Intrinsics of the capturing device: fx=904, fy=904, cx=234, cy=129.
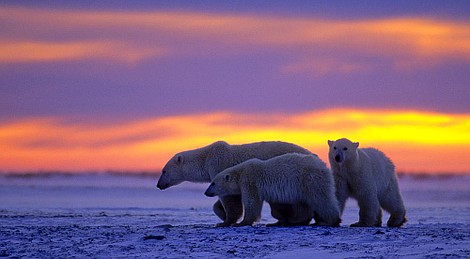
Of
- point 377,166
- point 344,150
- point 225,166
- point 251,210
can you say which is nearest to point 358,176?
point 344,150

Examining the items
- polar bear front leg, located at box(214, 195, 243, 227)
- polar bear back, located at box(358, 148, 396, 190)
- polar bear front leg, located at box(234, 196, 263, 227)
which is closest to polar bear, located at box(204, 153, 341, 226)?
polar bear front leg, located at box(234, 196, 263, 227)

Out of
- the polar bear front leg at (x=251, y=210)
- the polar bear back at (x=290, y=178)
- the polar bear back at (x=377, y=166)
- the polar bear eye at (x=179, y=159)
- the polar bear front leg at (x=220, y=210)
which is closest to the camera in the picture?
the polar bear back at (x=290, y=178)

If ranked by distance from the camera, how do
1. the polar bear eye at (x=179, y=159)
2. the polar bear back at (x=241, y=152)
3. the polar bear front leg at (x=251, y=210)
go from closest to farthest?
the polar bear front leg at (x=251, y=210) → the polar bear back at (x=241, y=152) → the polar bear eye at (x=179, y=159)

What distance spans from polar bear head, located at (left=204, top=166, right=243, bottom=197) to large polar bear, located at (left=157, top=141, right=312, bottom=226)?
372 mm

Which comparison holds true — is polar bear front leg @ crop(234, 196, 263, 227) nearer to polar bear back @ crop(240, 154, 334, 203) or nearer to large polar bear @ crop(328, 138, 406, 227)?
polar bear back @ crop(240, 154, 334, 203)

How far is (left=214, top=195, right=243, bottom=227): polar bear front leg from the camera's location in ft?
42.6

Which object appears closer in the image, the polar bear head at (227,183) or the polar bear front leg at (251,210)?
the polar bear front leg at (251,210)

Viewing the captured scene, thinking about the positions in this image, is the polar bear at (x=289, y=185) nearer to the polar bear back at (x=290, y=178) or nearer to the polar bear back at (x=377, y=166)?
A: the polar bear back at (x=290, y=178)

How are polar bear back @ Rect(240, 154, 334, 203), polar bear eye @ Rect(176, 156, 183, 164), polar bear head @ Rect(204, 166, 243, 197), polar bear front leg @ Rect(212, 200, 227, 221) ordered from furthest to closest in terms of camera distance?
polar bear eye @ Rect(176, 156, 183, 164) < polar bear front leg @ Rect(212, 200, 227, 221) < polar bear head @ Rect(204, 166, 243, 197) < polar bear back @ Rect(240, 154, 334, 203)

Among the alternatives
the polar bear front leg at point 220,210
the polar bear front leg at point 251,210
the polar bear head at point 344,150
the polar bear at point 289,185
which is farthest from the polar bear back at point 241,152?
the polar bear front leg at point 251,210

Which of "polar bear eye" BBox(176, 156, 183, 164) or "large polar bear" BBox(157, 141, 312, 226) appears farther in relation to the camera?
"polar bear eye" BBox(176, 156, 183, 164)

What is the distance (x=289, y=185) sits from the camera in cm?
1213

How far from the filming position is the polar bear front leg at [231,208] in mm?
12992

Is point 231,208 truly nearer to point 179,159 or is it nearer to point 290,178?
point 290,178
